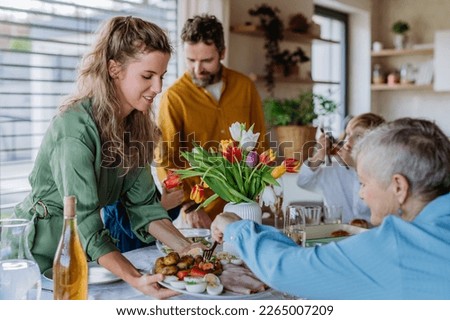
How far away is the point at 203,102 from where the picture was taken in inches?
120

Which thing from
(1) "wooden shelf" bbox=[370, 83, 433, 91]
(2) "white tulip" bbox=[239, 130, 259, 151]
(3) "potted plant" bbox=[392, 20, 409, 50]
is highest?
(3) "potted plant" bbox=[392, 20, 409, 50]

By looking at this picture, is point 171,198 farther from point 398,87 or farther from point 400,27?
point 400,27

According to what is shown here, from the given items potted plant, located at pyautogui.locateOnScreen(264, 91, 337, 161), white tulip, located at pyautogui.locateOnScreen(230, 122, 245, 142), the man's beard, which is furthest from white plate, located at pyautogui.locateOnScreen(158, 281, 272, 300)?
potted plant, located at pyautogui.locateOnScreen(264, 91, 337, 161)

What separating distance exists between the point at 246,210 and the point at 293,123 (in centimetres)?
269

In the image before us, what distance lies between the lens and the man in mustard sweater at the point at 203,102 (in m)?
2.80

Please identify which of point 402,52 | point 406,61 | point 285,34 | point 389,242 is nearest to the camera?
point 389,242

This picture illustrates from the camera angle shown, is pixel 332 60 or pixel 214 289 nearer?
pixel 214 289

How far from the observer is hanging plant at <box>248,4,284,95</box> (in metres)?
4.62

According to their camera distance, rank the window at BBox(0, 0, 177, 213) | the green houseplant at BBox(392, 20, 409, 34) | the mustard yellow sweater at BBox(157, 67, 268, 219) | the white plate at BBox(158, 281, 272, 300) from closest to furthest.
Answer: the white plate at BBox(158, 281, 272, 300), the mustard yellow sweater at BBox(157, 67, 268, 219), the window at BBox(0, 0, 177, 213), the green houseplant at BBox(392, 20, 409, 34)

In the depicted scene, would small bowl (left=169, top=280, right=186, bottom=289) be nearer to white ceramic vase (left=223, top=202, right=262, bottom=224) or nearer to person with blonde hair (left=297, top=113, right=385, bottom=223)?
white ceramic vase (left=223, top=202, right=262, bottom=224)

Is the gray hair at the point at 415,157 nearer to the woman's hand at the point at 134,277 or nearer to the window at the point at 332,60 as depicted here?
the woman's hand at the point at 134,277

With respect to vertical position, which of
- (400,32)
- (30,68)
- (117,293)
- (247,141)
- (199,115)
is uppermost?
(400,32)

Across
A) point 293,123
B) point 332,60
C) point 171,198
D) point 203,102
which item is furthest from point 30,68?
point 332,60

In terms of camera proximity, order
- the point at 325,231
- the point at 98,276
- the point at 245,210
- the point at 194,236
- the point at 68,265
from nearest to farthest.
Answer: the point at 68,265
the point at 98,276
the point at 245,210
the point at 194,236
the point at 325,231
